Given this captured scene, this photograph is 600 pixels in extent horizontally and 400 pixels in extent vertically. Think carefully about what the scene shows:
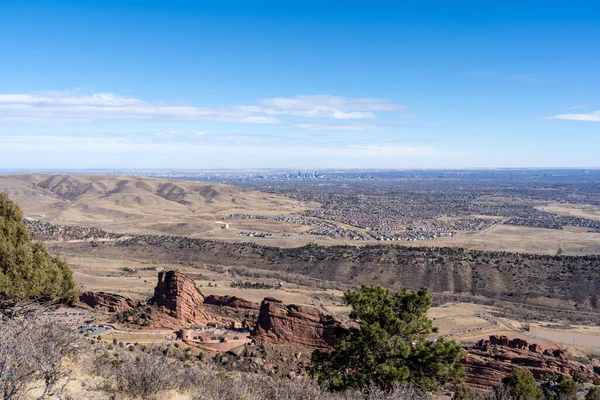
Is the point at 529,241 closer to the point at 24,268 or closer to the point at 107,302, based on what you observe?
the point at 107,302

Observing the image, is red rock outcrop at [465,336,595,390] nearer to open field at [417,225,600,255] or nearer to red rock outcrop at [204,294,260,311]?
red rock outcrop at [204,294,260,311]

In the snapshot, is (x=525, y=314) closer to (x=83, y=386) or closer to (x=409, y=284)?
(x=409, y=284)

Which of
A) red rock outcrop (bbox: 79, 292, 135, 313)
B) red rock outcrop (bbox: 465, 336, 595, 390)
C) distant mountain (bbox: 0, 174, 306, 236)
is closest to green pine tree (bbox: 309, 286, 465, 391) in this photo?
red rock outcrop (bbox: 465, 336, 595, 390)

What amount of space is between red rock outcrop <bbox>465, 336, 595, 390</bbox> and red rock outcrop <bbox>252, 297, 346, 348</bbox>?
8.83 meters

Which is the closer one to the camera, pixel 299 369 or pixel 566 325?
pixel 299 369

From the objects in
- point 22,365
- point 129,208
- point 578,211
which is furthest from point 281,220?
point 22,365

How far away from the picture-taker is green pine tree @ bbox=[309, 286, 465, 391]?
595 inches

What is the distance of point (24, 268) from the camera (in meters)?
15.7

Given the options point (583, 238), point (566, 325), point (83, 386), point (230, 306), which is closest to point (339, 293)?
point (230, 306)

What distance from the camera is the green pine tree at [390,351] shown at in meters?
15.1

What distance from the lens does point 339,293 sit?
5731 centimetres

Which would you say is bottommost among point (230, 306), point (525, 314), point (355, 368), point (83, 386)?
point (525, 314)

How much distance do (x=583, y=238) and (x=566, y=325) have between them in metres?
81.3

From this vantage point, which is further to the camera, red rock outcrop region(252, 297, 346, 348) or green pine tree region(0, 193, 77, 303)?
red rock outcrop region(252, 297, 346, 348)
